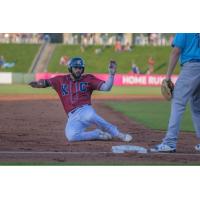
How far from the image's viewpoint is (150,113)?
11.9 metres

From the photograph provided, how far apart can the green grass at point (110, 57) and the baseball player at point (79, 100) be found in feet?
15.1

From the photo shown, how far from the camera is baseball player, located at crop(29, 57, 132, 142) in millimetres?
6938

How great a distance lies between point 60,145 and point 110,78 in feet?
3.11

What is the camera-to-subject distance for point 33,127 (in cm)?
853

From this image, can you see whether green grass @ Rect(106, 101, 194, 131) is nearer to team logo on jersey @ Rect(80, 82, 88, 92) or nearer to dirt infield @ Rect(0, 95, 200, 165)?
dirt infield @ Rect(0, 95, 200, 165)

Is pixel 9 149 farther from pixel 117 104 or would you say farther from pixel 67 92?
pixel 117 104

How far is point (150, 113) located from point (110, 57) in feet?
9.47

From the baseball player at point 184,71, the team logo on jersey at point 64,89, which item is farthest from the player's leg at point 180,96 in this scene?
the team logo on jersey at point 64,89

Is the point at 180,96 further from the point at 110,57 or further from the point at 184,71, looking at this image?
the point at 110,57

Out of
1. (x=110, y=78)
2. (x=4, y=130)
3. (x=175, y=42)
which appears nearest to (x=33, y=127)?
(x=4, y=130)

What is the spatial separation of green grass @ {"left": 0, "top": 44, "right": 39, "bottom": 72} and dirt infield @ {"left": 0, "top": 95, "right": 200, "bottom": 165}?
1.11 m

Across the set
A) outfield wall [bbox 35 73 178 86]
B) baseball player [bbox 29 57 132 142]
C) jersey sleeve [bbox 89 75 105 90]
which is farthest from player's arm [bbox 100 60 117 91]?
outfield wall [bbox 35 73 178 86]

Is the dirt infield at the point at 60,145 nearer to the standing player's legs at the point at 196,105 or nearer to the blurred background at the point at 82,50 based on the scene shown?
the standing player's legs at the point at 196,105

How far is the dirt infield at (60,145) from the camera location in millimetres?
5781
